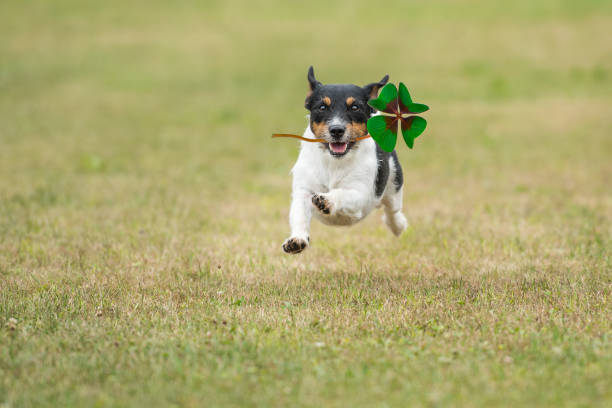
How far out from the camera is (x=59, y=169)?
13078 mm

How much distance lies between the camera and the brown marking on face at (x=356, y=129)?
6.03 m

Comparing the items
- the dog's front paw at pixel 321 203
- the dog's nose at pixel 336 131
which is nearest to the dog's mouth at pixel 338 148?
the dog's nose at pixel 336 131

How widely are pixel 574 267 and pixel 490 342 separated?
2428mm

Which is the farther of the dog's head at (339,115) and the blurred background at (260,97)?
the blurred background at (260,97)

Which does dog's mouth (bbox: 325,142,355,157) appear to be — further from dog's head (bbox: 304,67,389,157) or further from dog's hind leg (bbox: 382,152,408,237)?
dog's hind leg (bbox: 382,152,408,237)

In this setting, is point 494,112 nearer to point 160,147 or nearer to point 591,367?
point 160,147

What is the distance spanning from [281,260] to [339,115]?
6.64 ft

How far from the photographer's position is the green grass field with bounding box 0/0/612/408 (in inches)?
168

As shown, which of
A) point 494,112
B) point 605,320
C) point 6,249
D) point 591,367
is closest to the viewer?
point 591,367

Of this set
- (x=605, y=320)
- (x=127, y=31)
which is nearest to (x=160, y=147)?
(x=605, y=320)

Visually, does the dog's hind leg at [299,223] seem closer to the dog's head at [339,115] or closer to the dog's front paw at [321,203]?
the dog's front paw at [321,203]

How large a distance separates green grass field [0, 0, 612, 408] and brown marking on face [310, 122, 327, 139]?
1.28 m

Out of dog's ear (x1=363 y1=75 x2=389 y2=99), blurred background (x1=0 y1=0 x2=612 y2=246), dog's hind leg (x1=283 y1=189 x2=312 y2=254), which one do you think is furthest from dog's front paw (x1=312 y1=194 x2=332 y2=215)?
blurred background (x1=0 y1=0 x2=612 y2=246)

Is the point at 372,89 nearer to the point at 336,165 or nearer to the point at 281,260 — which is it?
the point at 336,165
